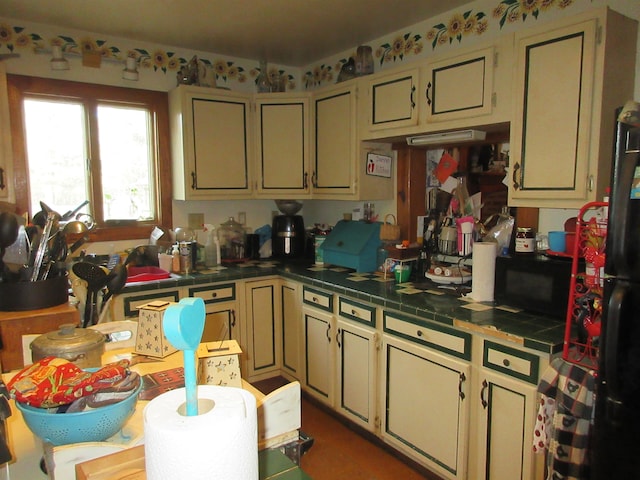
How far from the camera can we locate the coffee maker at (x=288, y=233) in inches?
140

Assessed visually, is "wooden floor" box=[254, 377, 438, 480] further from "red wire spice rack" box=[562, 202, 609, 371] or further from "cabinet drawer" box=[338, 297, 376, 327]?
"red wire spice rack" box=[562, 202, 609, 371]

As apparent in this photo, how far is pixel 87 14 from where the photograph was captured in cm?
269

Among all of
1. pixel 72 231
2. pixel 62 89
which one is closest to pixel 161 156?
pixel 62 89

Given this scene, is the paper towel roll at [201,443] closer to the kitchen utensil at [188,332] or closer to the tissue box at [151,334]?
the kitchen utensil at [188,332]

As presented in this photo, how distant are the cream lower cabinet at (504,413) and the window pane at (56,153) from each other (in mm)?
2710

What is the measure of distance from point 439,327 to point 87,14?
261cm

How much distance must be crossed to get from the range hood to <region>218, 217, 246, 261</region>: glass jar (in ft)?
5.21

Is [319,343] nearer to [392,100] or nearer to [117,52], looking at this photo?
[392,100]

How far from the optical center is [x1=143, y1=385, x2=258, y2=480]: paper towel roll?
604 millimetres

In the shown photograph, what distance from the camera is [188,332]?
2.16 feet

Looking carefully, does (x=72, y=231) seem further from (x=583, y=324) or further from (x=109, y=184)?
(x=583, y=324)

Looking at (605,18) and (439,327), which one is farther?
(439,327)

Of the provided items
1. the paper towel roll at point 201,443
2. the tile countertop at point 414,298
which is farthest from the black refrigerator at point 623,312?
the paper towel roll at point 201,443

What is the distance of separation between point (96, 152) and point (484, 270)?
260cm
